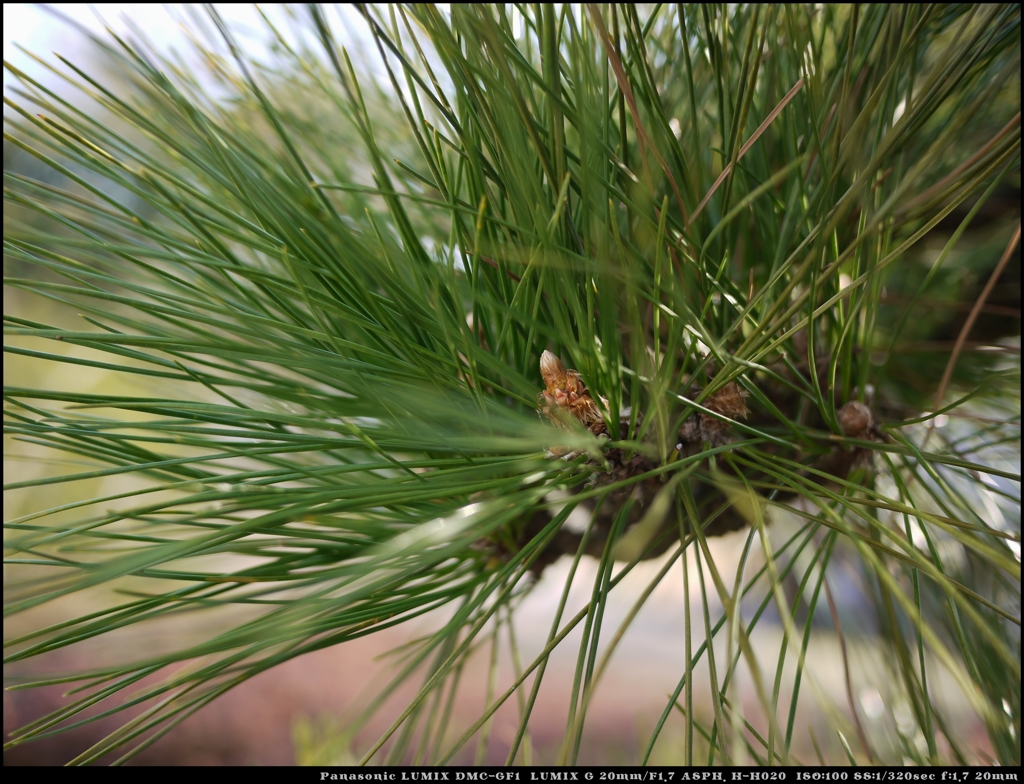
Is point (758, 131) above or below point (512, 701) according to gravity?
above

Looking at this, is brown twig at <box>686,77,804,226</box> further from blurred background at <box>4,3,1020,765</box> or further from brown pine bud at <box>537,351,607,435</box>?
blurred background at <box>4,3,1020,765</box>

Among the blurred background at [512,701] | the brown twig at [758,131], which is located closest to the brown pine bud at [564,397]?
the brown twig at [758,131]

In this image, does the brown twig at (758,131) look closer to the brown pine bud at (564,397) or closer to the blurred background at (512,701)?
the brown pine bud at (564,397)

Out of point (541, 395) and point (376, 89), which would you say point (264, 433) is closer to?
point (541, 395)

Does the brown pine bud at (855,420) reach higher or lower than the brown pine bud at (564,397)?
lower

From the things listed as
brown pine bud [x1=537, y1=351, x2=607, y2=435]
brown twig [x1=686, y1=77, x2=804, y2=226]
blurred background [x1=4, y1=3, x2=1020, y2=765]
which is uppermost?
brown twig [x1=686, y1=77, x2=804, y2=226]

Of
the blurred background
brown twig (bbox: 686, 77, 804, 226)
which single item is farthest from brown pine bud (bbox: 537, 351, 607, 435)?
the blurred background

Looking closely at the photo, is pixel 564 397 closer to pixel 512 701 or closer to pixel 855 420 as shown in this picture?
pixel 855 420

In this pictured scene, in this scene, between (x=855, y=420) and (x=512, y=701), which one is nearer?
(x=855, y=420)

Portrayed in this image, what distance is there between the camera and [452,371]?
0.67 feet

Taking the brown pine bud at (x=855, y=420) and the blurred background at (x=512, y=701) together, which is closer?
the brown pine bud at (x=855, y=420)

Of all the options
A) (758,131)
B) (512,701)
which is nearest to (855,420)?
(758,131)

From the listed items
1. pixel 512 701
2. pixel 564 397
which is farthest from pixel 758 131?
pixel 512 701
